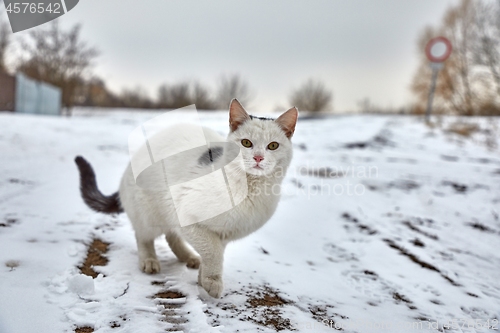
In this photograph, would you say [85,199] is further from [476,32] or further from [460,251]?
[476,32]

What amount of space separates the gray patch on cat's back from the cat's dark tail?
83cm

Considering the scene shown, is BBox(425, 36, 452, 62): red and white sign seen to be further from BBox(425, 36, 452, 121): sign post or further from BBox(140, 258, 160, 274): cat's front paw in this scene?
BBox(140, 258, 160, 274): cat's front paw

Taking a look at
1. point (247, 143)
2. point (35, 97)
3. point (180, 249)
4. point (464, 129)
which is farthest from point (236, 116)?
point (35, 97)

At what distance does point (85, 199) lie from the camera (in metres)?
2.25

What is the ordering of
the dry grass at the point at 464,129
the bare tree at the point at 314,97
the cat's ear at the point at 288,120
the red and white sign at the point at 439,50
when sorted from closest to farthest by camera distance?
the cat's ear at the point at 288,120 < the dry grass at the point at 464,129 < the red and white sign at the point at 439,50 < the bare tree at the point at 314,97

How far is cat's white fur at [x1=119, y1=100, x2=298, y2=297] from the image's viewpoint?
173cm

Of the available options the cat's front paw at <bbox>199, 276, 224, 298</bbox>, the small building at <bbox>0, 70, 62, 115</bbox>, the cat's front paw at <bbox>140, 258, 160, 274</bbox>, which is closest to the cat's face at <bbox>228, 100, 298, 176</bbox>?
the cat's front paw at <bbox>199, 276, 224, 298</bbox>

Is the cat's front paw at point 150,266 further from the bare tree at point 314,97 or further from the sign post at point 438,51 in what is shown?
the bare tree at point 314,97

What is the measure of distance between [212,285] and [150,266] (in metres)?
0.48

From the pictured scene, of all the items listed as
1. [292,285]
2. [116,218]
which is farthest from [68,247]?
[292,285]

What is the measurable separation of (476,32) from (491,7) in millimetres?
1061

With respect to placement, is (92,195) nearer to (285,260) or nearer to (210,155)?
(210,155)

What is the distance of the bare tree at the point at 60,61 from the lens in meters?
14.9

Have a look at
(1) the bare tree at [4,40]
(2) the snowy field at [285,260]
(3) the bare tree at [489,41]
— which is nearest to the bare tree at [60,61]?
(1) the bare tree at [4,40]
